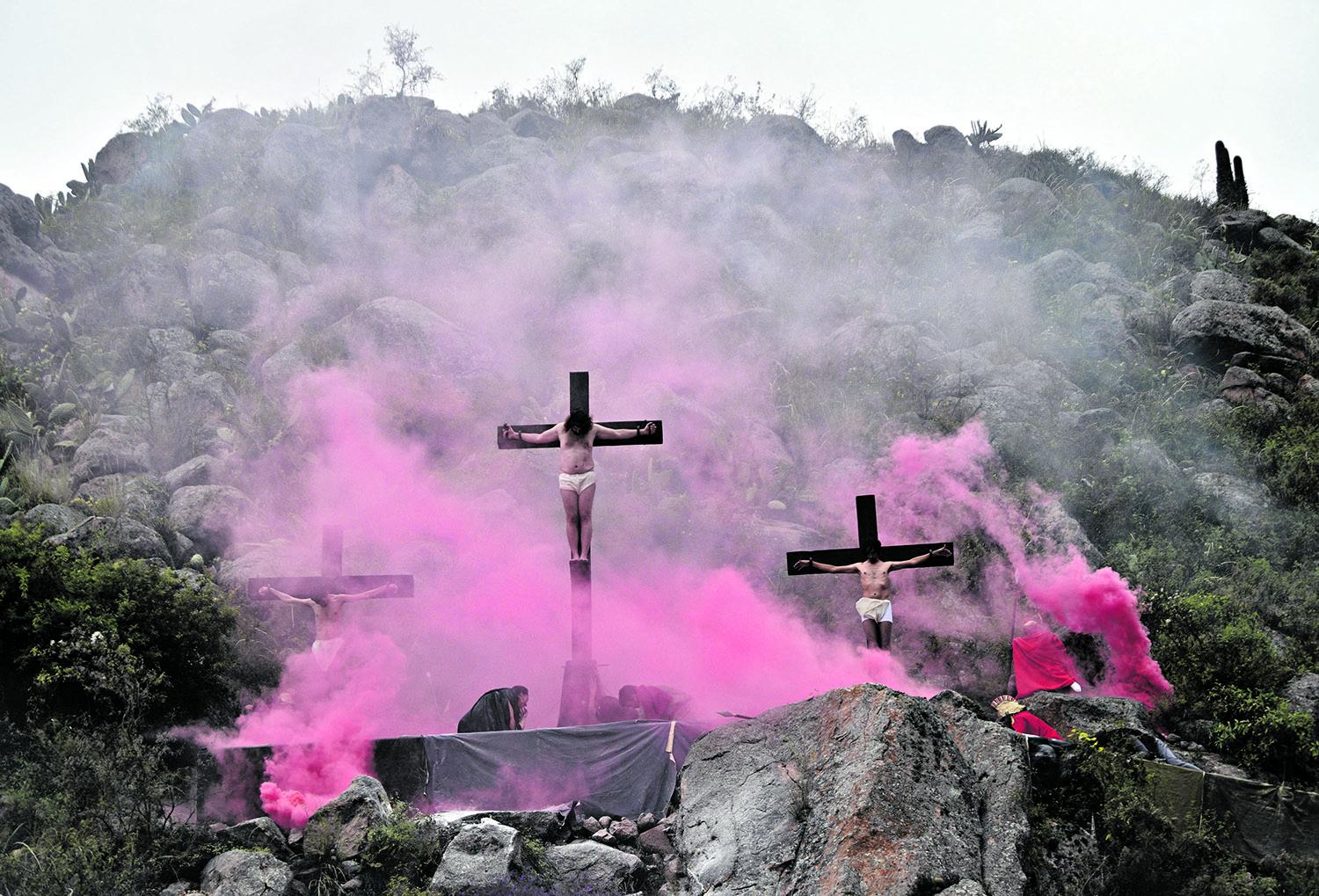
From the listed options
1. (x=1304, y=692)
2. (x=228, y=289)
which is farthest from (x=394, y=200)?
(x=1304, y=692)

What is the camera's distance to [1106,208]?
1260 inches

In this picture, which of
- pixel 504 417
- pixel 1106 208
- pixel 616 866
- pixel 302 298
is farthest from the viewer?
pixel 1106 208

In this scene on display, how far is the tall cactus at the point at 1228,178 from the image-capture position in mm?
32656

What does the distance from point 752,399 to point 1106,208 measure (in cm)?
1523

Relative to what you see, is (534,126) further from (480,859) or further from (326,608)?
(480,859)

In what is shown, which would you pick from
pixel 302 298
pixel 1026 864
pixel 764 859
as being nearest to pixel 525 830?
pixel 764 859

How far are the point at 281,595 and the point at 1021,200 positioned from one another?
85.3ft

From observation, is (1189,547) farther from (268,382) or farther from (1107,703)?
(268,382)

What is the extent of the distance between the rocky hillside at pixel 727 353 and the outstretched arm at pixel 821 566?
294 cm

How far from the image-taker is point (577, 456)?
13.2 metres

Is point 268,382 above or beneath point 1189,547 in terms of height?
above

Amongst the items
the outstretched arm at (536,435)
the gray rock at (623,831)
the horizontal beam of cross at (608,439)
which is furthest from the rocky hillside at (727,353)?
the outstretched arm at (536,435)

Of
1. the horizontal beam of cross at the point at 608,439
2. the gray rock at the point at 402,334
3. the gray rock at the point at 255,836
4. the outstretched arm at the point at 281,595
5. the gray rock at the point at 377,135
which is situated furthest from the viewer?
the gray rock at the point at 377,135

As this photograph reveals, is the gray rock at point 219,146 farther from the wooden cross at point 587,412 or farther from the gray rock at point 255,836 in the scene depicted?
the gray rock at point 255,836
